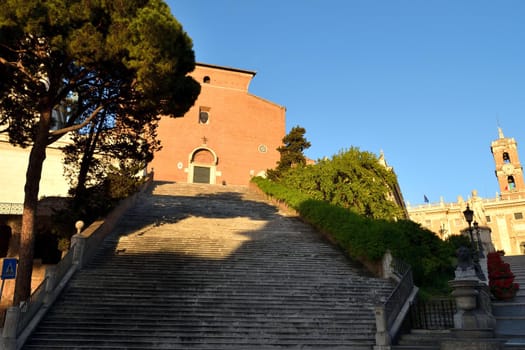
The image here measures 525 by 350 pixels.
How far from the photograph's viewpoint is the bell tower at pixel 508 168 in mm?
54875

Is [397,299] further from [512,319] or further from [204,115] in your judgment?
[204,115]

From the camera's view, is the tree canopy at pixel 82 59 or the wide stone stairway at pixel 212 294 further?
the tree canopy at pixel 82 59

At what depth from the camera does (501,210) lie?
5303 cm

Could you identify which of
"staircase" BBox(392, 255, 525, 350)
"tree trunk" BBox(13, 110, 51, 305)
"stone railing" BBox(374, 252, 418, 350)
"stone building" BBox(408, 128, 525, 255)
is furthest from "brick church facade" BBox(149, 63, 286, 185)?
"stone building" BBox(408, 128, 525, 255)

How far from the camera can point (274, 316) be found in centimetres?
972

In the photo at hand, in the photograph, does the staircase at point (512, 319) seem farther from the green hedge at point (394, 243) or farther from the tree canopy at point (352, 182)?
the tree canopy at point (352, 182)

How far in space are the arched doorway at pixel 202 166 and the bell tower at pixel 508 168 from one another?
43866mm

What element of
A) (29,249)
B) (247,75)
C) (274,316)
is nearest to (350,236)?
(274,316)

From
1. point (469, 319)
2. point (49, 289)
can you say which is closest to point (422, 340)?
point (469, 319)

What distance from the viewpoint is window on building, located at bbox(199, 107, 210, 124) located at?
105ft

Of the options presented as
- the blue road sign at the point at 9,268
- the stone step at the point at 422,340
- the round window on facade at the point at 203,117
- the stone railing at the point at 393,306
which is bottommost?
the stone step at the point at 422,340

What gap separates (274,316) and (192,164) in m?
21.7

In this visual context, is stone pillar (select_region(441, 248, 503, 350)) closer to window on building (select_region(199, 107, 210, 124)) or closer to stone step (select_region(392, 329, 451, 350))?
stone step (select_region(392, 329, 451, 350))

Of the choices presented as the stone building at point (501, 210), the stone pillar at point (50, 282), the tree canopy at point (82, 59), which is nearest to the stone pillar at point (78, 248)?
the stone pillar at point (50, 282)
